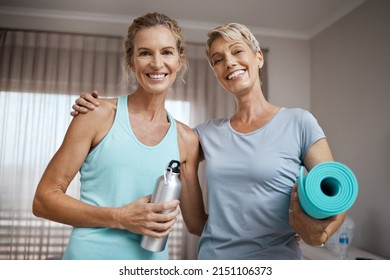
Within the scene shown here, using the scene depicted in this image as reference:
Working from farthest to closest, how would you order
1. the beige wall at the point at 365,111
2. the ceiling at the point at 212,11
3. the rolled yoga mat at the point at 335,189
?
the ceiling at the point at 212,11 < the beige wall at the point at 365,111 < the rolled yoga mat at the point at 335,189

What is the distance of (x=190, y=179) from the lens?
80cm

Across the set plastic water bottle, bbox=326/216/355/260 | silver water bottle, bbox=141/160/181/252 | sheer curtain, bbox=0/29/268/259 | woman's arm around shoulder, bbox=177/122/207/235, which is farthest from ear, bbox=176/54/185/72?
sheer curtain, bbox=0/29/268/259

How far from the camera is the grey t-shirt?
70 cm

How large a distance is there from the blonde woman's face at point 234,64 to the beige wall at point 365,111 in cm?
105

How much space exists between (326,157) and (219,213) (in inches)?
9.0

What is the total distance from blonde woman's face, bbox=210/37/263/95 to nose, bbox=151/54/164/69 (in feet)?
0.42

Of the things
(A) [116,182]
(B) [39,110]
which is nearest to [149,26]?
(A) [116,182]

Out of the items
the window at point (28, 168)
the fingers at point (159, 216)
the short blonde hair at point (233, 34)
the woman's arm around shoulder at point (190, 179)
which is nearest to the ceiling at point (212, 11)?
the window at point (28, 168)

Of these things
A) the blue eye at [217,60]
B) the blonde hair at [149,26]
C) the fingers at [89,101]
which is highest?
the blonde hair at [149,26]

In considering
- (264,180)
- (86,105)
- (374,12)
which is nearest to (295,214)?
(264,180)

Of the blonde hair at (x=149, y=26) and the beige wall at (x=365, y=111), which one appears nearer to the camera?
the blonde hair at (x=149, y=26)

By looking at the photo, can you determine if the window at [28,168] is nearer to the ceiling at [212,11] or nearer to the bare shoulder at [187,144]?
the ceiling at [212,11]

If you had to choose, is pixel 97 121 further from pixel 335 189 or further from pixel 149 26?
pixel 335 189

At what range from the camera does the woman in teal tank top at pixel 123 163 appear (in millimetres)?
630
